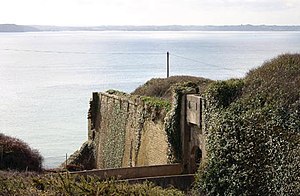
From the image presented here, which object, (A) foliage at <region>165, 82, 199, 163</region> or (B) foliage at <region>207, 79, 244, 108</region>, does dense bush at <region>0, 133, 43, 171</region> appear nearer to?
(A) foliage at <region>165, 82, 199, 163</region>

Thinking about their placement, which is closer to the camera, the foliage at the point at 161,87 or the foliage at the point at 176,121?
the foliage at the point at 176,121

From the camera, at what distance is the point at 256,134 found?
631 inches

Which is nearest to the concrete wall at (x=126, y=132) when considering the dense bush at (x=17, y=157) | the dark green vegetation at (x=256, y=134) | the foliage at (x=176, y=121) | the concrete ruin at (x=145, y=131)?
the concrete ruin at (x=145, y=131)

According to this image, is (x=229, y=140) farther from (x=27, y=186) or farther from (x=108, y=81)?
(x=108, y=81)

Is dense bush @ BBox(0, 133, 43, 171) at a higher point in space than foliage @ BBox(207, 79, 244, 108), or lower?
lower

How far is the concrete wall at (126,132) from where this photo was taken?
23.4 meters

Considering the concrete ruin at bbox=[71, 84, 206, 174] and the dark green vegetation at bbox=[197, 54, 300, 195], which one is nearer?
the dark green vegetation at bbox=[197, 54, 300, 195]

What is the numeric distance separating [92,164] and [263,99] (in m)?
15.5

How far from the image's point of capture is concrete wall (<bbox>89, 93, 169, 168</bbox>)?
2341 centimetres

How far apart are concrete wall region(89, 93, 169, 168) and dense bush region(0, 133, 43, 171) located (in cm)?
391

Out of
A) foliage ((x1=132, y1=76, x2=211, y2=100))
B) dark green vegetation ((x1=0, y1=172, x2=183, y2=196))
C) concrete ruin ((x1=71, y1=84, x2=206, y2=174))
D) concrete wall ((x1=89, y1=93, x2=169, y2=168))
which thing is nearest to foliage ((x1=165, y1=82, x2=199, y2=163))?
concrete ruin ((x1=71, y1=84, x2=206, y2=174))

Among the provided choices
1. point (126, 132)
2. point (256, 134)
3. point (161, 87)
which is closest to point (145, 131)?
point (126, 132)

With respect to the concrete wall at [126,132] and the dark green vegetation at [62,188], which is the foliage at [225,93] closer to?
the concrete wall at [126,132]

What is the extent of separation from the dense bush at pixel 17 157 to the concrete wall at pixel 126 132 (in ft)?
12.8
